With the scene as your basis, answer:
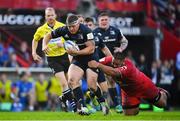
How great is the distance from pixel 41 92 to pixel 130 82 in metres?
11.0

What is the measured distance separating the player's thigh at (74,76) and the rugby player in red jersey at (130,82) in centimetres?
75

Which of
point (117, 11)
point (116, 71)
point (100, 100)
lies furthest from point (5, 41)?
point (116, 71)

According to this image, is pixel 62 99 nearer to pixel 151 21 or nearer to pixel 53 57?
pixel 53 57

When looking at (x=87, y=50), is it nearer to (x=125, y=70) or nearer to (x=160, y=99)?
(x=125, y=70)

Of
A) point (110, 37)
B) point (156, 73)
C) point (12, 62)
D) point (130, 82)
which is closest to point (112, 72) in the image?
point (130, 82)

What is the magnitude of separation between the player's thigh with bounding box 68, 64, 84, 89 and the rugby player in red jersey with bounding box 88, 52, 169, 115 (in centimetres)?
75

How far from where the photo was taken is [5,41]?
90.6 feet

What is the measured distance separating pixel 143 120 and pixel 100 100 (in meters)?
2.32

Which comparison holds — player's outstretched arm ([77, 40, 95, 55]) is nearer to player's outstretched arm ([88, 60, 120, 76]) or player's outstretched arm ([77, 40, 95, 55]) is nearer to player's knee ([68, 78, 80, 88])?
player's knee ([68, 78, 80, 88])

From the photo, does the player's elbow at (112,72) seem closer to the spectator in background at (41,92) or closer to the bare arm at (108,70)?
the bare arm at (108,70)

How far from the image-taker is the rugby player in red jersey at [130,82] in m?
15.2

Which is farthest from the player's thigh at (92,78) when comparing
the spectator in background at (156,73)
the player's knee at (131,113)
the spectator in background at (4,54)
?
the spectator in background at (156,73)

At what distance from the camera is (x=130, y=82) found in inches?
624

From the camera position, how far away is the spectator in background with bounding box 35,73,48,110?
86.7 ft
